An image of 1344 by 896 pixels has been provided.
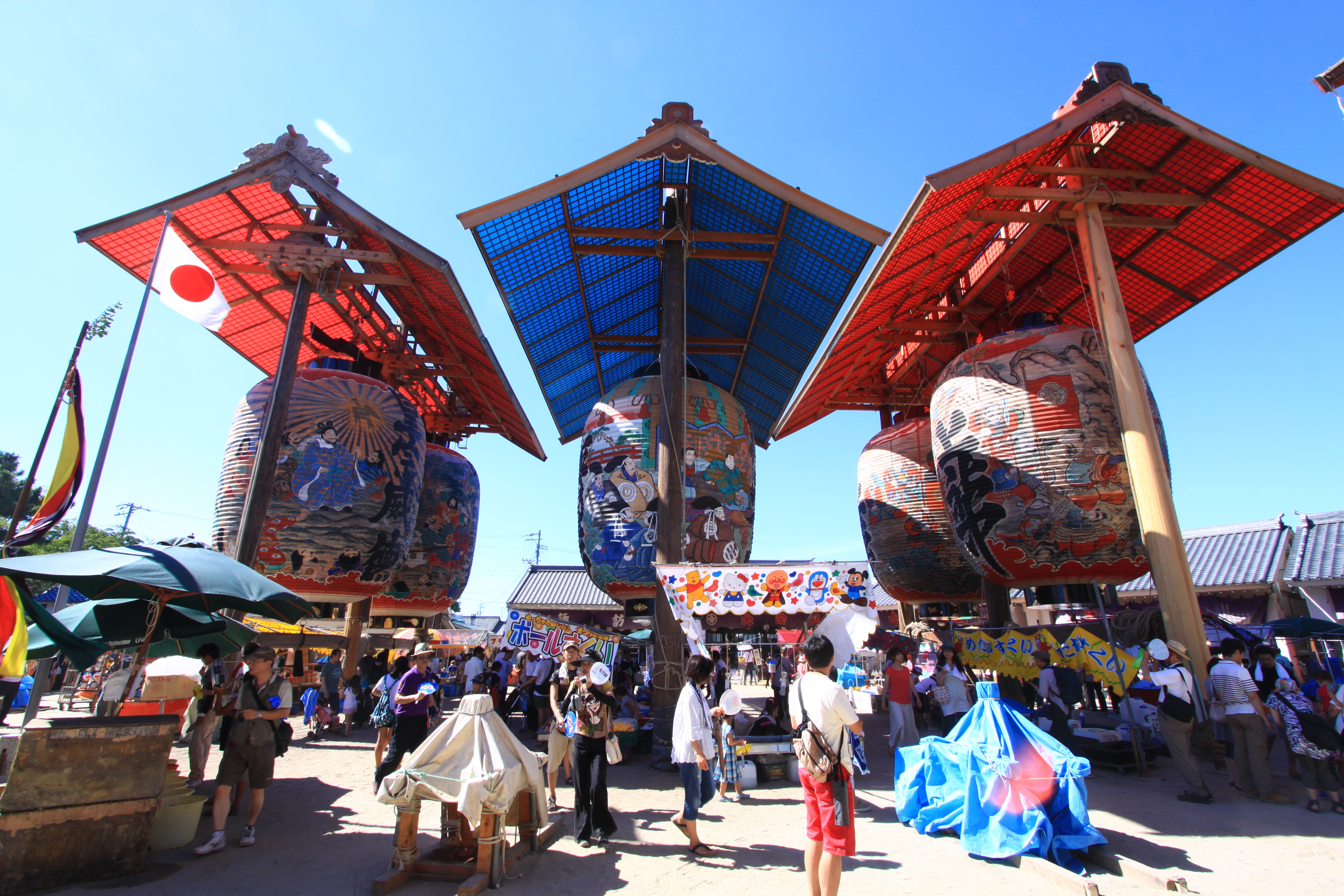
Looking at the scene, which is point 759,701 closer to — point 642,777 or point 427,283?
point 642,777

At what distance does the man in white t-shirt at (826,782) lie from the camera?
381cm

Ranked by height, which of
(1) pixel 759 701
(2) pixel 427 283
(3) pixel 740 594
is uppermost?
(2) pixel 427 283

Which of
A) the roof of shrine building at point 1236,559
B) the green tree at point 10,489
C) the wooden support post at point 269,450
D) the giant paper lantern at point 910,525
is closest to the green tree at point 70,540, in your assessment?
the green tree at point 10,489

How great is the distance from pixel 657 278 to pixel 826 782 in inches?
476

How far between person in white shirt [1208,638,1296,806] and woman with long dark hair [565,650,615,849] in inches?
262

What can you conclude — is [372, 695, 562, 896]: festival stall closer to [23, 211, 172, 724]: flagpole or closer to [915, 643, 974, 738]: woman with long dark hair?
[23, 211, 172, 724]: flagpole

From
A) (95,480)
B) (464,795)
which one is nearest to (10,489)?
(95,480)

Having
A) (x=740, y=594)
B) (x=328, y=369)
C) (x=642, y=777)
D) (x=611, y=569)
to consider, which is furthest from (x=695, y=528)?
(x=328, y=369)

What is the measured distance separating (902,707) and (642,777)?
375 centimetres

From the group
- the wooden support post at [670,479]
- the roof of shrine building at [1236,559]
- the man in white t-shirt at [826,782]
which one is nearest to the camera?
the man in white t-shirt at [826,782]

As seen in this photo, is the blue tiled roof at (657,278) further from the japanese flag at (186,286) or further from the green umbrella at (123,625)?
the green umbrella at (123,625)

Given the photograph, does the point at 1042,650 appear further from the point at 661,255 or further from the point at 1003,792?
the point at 661,255

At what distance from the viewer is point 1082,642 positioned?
880 centimetres

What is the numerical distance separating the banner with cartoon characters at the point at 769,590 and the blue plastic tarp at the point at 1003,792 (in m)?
2.39
